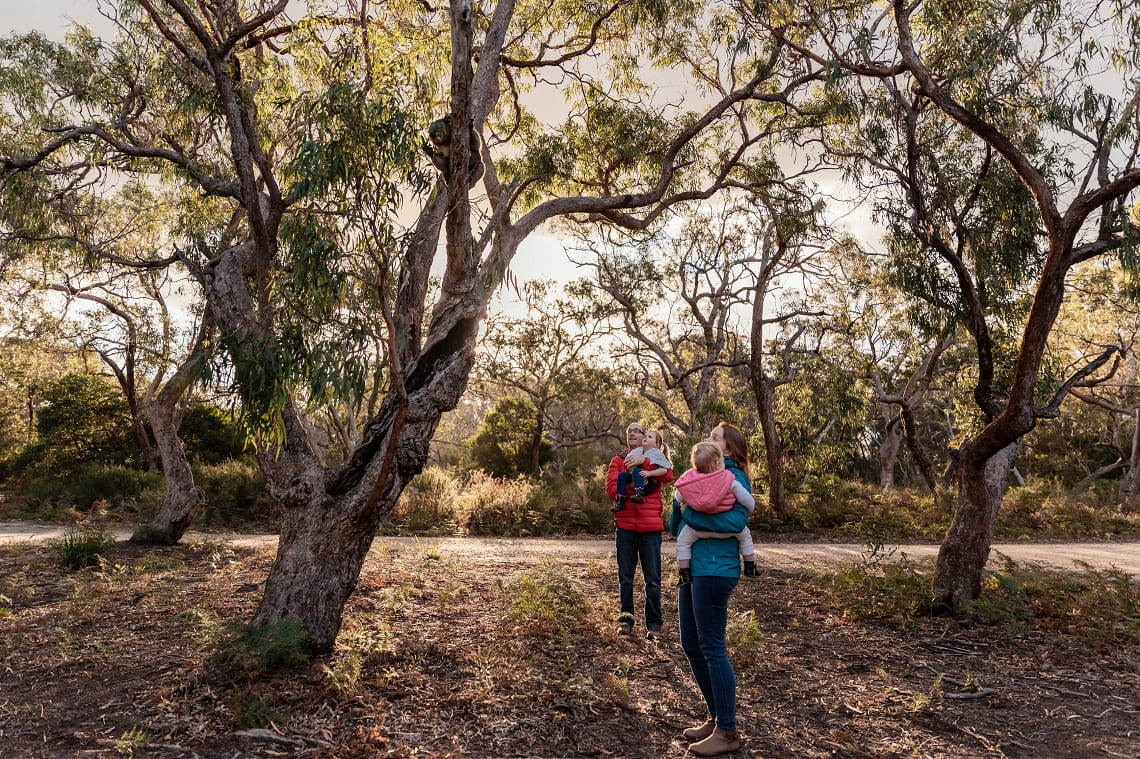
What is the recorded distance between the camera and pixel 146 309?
55.7 ft

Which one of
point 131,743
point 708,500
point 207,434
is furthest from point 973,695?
point 207,434

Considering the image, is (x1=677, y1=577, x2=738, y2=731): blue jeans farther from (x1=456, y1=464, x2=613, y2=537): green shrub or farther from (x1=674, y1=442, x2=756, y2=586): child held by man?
(x1=456, y1=464, x2=613, y2=537): green shrub

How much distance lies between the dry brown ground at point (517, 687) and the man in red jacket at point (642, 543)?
0.21 meters

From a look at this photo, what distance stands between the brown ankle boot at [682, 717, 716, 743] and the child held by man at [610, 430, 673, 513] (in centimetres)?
220

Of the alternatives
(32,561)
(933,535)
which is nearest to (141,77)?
(32,561)

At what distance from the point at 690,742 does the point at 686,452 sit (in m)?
12.2

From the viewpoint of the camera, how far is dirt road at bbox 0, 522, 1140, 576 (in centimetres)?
1062

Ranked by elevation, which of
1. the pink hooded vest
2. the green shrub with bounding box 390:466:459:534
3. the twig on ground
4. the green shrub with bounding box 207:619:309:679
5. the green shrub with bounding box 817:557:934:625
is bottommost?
the twig on ground

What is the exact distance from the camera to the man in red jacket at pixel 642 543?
609cm

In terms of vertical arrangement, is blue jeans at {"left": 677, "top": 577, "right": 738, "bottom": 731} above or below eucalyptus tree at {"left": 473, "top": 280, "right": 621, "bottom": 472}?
below

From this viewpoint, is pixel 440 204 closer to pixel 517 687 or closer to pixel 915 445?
pixel 517 687

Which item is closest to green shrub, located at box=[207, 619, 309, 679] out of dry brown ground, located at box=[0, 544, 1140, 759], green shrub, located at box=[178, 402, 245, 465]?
dry brown ground, located at box=[0, 544, 1140, 759]

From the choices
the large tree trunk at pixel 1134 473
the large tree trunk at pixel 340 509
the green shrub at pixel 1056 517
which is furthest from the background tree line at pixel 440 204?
the large tree trunk at pixel 1134 473

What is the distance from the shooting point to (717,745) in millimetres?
3850
